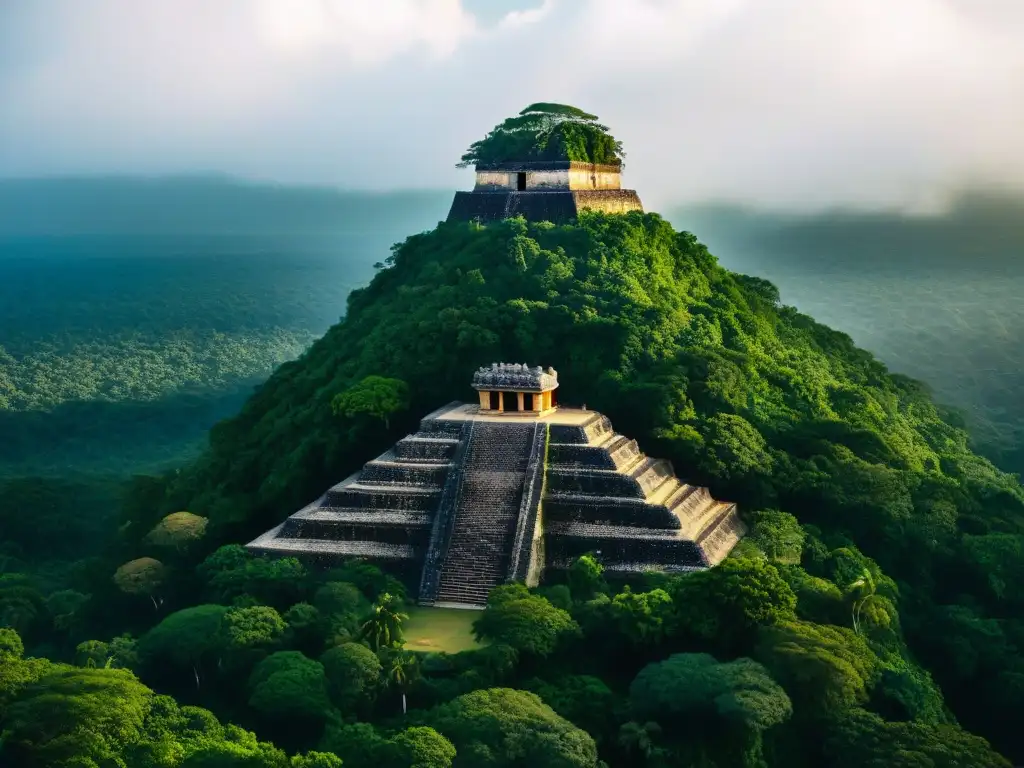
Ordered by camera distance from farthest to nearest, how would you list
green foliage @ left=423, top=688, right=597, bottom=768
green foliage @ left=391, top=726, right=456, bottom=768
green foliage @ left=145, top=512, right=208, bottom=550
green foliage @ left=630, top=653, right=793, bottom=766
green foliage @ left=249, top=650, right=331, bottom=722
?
green foliage @ left=145, top=512, right=208, bottom=550 < green foliage @ left=249, top=650, right=331, bottom=722 < green foliage @ left=630, top=653, right=793, bottom=766 < green foliage @ left=423, top=688, right=597, bottom=768 < green foliage @ left=391, top=726, right=456, bottom=768

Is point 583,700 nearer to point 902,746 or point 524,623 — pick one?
point 524,623

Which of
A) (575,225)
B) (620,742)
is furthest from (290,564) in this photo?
(575,225)

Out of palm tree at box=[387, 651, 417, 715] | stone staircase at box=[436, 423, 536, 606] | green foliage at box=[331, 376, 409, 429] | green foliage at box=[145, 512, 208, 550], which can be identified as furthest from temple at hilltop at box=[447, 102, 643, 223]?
palm tree at box=[387, 651, 417, 715]

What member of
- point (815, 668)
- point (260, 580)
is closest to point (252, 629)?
point (260, 580)

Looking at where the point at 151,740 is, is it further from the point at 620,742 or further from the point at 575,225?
the point at 575,225

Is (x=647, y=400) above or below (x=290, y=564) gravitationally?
above

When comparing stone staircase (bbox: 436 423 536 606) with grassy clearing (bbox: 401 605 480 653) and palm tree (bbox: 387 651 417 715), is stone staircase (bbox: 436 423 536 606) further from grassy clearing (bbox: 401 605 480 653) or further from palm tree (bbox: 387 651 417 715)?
palm tree (bbox: 387 651 417 715)
